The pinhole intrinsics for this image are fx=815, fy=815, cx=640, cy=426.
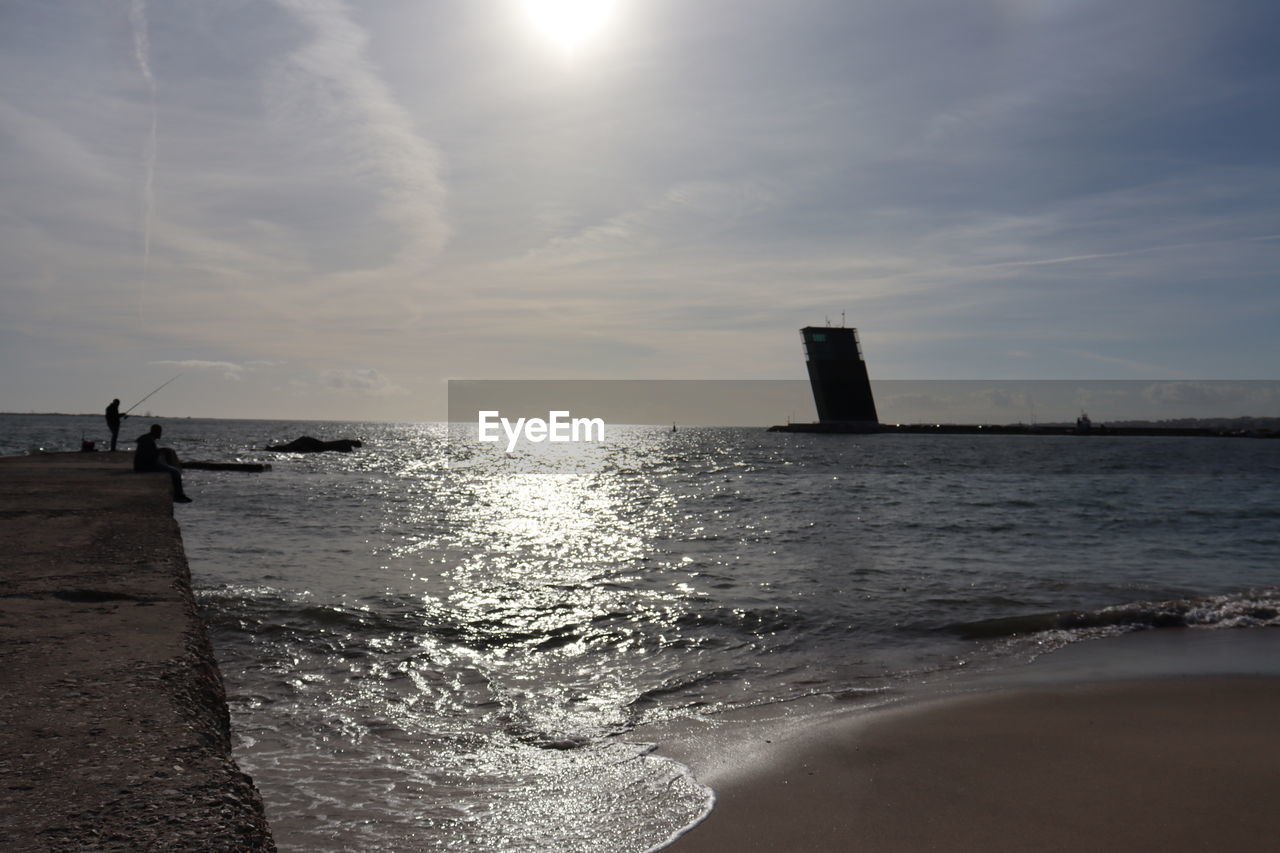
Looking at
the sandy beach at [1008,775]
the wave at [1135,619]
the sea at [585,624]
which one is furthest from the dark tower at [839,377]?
the sandy beach at [1008,775]

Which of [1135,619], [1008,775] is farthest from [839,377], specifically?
[1008,775]

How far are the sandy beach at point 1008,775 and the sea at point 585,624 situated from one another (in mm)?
538

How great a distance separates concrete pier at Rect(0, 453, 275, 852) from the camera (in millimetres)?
2506

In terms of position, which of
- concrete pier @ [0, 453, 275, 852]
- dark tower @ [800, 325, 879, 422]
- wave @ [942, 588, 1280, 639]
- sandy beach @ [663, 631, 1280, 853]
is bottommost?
wave @ [942, 588, 1280, 639]

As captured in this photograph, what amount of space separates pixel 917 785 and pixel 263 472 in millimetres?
37964

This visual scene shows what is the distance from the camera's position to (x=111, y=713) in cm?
336

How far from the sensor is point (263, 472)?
37906 millimetres

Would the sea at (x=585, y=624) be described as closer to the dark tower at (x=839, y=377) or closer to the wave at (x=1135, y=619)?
the wave at (x=1135, y=619)

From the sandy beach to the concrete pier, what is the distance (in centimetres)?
248

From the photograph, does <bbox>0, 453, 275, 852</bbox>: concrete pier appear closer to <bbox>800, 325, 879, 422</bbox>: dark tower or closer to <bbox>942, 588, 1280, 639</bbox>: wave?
<bbox>942, 588, 1280, 639</bbox>: wave

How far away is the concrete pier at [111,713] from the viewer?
8.22ft

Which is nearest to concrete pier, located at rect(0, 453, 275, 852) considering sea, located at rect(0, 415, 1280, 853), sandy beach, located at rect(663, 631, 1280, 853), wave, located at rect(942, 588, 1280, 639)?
sea, located at rect(0, 415, 1280, 853)

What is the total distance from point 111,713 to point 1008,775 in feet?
16.8

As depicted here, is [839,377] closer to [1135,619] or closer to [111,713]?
[1135,619]
